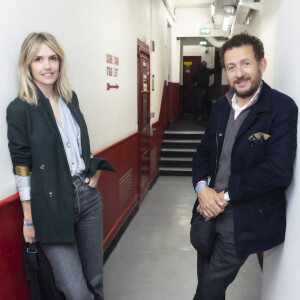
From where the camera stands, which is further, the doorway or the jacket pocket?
the doorway

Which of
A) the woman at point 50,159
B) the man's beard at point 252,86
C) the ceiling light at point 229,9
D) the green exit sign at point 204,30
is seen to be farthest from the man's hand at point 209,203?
the green exit sign at point 204,30

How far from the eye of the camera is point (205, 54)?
38.6 ft

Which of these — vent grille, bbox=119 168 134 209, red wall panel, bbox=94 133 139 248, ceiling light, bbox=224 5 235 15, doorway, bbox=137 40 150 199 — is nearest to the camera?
red wall panel, bbox=94 133 139 248

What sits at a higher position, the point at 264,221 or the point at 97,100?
the point at 97,100

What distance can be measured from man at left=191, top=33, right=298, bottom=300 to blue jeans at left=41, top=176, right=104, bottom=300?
0.59m

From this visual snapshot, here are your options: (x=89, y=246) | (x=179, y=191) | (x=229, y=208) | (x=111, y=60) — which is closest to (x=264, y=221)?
(x=229, y=208)

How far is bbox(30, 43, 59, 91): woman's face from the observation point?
162 centimetres

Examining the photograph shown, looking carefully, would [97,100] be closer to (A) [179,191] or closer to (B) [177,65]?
(A) [179,191]

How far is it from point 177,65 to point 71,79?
7067 mm

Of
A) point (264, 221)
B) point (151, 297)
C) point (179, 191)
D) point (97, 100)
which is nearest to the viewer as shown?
point (264, 221)

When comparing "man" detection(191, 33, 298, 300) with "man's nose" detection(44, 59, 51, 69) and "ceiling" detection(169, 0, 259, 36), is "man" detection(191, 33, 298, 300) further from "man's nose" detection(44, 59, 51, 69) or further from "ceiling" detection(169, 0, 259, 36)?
"ceiling" detection(169, 0, 259, 36)

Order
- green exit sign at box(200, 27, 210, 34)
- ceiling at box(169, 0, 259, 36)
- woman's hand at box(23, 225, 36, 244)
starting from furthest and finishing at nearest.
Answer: green exit sign at box(200, 27, 210, 34), ceiling at box(169, 0, 259, 36), woman's hand at box(23, 225, 36, 244)

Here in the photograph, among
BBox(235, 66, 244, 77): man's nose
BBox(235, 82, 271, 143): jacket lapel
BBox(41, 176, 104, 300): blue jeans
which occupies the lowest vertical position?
BBox(41, 176, 104, 300): blue jeans

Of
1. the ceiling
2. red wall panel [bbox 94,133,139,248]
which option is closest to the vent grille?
red wall panel [bbox 94,133,139,248]
